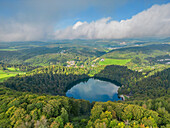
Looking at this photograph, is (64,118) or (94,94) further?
(94,94)

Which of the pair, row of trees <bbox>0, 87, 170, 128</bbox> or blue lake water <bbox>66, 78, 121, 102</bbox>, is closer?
row of trees <bbox>0, 87, 170, 128</bbox>

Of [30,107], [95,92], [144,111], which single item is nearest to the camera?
[30,107]

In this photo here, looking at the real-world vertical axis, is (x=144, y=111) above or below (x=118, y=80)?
above

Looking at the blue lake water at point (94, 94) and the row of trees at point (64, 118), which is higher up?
the row of trees at point (64, 118)

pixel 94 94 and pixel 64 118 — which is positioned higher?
pixel 64 118

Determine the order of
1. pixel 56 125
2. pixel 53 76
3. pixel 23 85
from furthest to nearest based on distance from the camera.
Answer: pixel 53 76 < pixel 23 85 < pixel 56 125

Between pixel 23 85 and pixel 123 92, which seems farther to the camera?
pixel 123 92

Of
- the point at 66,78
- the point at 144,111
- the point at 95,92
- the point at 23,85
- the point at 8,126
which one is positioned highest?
the point at 8,126

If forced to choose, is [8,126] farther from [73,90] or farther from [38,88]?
[73,90]

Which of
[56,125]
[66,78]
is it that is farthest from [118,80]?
[56,125]

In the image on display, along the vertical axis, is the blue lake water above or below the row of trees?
below

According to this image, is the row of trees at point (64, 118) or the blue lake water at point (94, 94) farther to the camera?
the blue lake water at point (94, 94)
